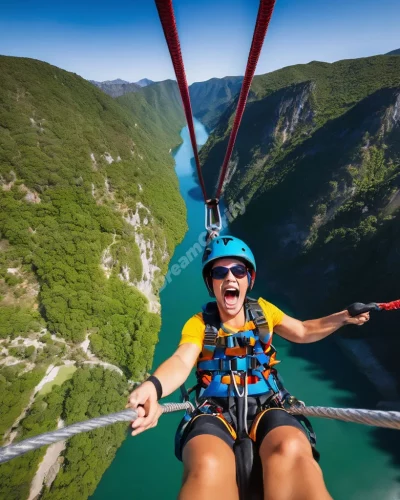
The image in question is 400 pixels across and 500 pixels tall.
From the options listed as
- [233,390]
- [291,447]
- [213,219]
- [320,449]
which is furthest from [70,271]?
[291,447]

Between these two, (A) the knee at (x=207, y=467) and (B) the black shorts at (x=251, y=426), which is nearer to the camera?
(A) the knee at (x=207, y=467)

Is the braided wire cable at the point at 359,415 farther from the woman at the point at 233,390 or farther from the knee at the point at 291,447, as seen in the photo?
the knee at the point at 291,447

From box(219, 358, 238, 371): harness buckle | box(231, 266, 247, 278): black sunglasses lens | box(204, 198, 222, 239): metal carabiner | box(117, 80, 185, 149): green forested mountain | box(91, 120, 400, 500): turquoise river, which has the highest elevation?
box(117, 80, 185, 149): green forested mountain

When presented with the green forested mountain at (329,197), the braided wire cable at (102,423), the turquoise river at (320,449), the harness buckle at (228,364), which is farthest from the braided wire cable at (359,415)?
the green forested mountain at (329,197)

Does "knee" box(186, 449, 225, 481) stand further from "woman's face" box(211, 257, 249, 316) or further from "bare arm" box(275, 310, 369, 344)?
"bare arm" box(275, 310, 369, 344)

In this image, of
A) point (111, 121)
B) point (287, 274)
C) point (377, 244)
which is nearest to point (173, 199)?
point (111, 121)

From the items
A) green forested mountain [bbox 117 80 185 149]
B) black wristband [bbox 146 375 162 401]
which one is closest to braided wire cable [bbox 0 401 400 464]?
black wristband [bbox 146 375 162 401]

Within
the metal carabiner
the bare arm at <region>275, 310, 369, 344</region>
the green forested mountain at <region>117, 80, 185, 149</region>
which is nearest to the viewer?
the bare arm at <region>275, 310, 369, 344</region>

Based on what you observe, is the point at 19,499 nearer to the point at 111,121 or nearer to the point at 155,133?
the point at 111,121
